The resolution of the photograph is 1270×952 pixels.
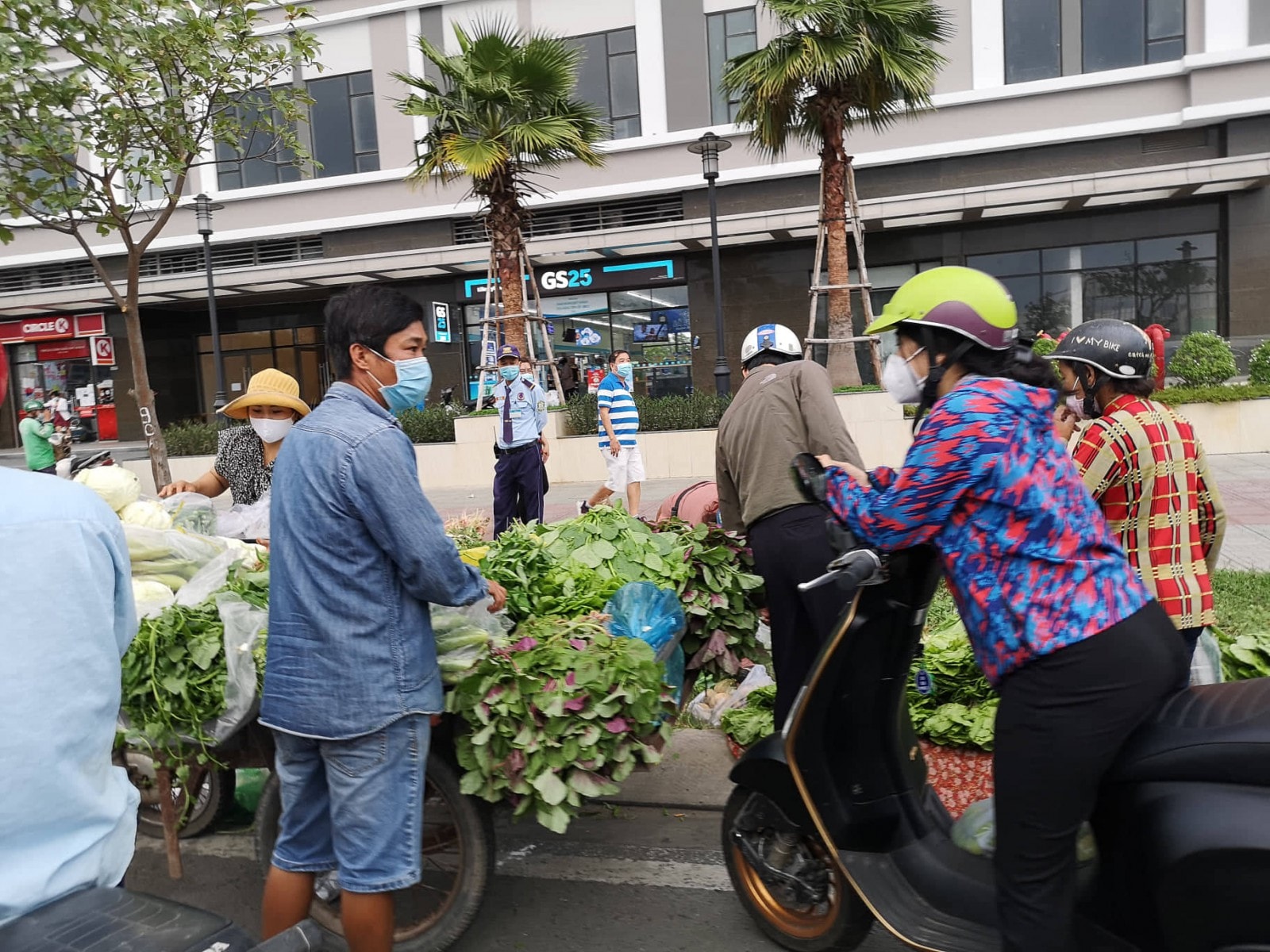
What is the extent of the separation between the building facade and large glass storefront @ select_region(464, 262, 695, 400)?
53 millimetres

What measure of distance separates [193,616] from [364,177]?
2106 cm

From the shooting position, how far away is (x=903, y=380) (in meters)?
2.30

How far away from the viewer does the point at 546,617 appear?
10.8 ft

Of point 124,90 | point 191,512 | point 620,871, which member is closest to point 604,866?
point 620,871

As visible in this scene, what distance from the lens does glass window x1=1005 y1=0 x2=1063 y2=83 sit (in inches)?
729

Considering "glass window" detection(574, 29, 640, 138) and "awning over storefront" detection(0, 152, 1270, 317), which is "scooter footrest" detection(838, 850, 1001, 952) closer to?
"awning over storefront" detection(0, 152, 1270, 317)

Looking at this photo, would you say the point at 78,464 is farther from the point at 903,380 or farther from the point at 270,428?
the point at 903,380

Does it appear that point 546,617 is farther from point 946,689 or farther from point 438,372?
point 438,372

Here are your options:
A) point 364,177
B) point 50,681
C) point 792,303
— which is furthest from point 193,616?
point 364,177

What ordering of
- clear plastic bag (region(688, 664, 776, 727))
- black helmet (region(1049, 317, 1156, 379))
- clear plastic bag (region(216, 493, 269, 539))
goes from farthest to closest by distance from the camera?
clear plastic bag (region(216, 493, 269, 539))
clear plastic bag (region(688, 664, 776, 727))
black helmet (region(1049, 317, 1156, 379))

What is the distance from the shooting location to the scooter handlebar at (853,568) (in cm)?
227

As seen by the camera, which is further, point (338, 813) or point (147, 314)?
point (147, 314)

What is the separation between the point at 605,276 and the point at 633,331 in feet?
4.68

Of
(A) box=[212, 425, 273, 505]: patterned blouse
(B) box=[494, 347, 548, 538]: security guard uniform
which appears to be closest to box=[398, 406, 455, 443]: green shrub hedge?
(B) box=[494, 347, 548, 538]: security guard uniform
